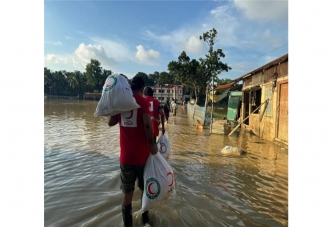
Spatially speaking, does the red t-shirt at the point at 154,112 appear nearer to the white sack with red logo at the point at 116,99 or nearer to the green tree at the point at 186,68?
the white sack with red logo at the point at 116,99

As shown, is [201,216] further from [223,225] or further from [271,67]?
[271,67]

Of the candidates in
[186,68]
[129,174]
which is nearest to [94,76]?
[186,68]

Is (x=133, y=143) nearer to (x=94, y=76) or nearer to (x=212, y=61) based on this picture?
(x=212, y=61)

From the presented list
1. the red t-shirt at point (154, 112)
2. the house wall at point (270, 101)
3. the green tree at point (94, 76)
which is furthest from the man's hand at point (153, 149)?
the green tree at point (94, 76)

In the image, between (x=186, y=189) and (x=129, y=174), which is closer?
(x=129, y=174)

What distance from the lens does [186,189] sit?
4324 millimetres

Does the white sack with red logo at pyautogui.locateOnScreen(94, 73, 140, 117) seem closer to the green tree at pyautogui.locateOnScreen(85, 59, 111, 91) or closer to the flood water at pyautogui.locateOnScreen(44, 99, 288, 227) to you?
the flood water at pyautogui.locateOnScreen(44, 99, 288, 227)

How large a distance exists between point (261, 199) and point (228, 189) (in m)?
0.62

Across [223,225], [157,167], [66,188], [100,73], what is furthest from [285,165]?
[100,73]

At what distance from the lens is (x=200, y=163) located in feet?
20.1

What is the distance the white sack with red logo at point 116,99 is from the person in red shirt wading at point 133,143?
0.12 metres

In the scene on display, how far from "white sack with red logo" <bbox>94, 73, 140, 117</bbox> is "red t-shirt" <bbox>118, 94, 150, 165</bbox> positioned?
11 centimetres

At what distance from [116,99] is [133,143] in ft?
1.71

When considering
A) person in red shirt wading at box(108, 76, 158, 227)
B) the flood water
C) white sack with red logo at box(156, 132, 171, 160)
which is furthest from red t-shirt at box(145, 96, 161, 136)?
person in red shirt wading at box(108, 76, 158, 227)
